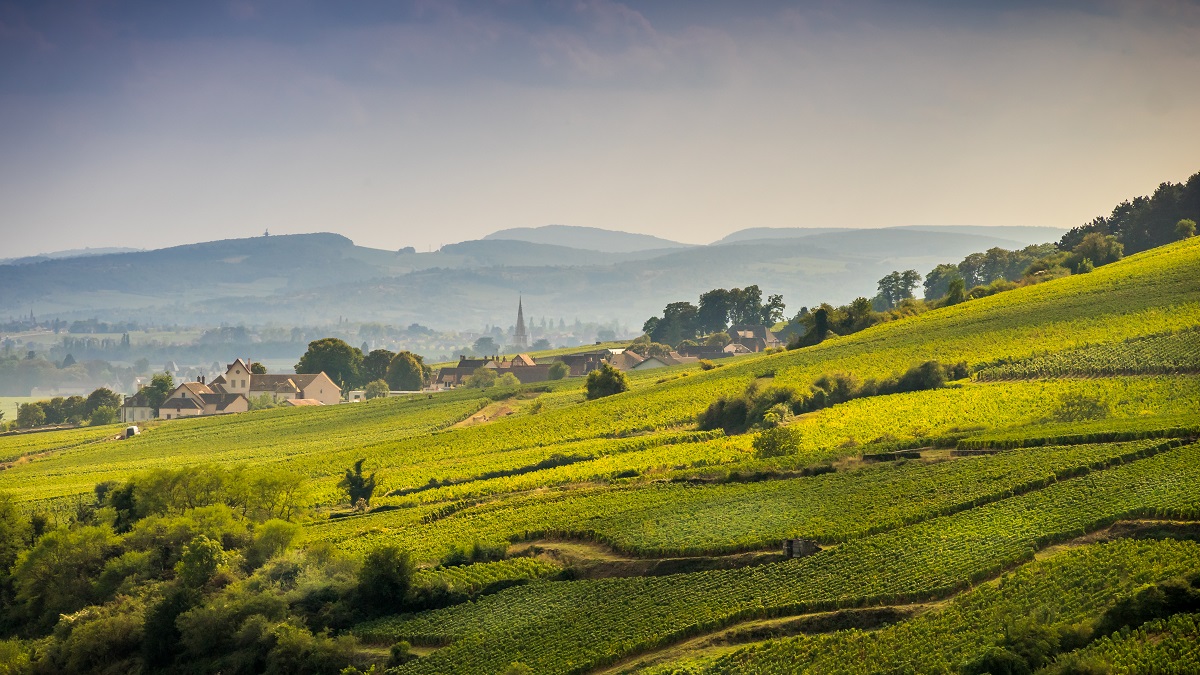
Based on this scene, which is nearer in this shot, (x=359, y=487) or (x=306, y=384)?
(x=359, y=487)

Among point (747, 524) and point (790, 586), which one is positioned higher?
point (747, 524)

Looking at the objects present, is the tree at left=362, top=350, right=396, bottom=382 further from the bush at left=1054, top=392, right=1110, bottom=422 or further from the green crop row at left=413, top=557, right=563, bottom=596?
the green crop row at left=413, top=557, right=563, bottom=596

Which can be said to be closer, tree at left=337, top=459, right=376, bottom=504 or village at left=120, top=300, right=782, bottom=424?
tree at left=337, top=459, right=376, bottom=504

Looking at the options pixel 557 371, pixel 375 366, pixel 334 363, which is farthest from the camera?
pixel 375 366

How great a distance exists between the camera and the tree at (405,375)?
169 meters

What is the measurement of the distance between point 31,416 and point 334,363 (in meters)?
40.5

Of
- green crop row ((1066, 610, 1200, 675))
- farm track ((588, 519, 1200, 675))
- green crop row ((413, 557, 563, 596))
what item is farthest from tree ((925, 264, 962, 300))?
green crop row ((1066, 610, 1200, 675))

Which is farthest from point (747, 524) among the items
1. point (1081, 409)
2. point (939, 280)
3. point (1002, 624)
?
point (939, 280)

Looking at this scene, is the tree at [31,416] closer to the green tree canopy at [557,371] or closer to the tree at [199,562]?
the green tree canopy at [557,371]

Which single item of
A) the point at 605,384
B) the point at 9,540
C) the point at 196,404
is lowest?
the point at 9,540

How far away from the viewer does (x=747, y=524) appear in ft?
154

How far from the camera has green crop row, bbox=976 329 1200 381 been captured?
6719cm

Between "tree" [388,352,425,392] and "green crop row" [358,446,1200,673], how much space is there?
4912 inches

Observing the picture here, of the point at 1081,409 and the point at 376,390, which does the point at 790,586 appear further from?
the point at 376,390
